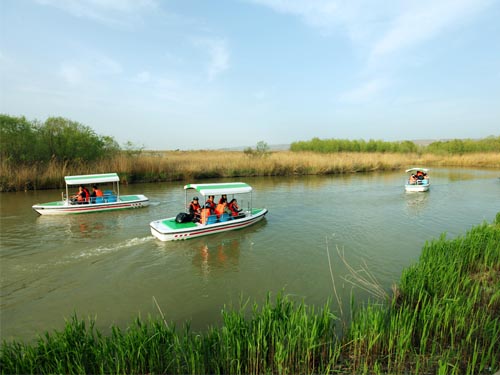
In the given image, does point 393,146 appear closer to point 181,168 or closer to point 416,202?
point 416,202

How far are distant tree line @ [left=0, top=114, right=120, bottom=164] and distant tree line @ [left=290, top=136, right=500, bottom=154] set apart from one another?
47202 millimetres

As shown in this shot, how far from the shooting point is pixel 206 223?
1316cm

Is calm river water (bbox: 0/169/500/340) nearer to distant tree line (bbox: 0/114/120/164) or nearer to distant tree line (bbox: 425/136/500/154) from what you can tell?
distant tree line (bbox: 0/114/120/164)

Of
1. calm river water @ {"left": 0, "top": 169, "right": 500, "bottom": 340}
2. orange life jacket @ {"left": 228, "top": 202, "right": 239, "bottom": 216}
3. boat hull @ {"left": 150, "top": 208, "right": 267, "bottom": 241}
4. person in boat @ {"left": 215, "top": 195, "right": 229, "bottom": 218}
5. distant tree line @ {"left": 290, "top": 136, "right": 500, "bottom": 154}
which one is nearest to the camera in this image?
calm river water @ {"left": 0, "top": 169, "right": 500, "bottom": 340}

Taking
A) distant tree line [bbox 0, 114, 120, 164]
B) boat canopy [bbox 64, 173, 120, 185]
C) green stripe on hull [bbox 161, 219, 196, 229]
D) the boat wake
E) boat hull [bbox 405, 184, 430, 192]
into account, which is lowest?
the boat wake

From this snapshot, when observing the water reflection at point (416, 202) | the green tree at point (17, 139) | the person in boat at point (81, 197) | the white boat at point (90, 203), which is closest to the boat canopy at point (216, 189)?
the white boat at point (90, 203)

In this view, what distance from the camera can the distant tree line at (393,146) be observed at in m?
62.5

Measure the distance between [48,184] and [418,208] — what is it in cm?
2775

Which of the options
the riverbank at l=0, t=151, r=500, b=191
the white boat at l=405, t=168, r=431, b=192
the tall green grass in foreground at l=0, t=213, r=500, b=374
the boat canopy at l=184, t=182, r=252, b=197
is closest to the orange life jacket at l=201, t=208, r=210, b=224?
the boat canopy at l=184, t=182, r=252, b=197

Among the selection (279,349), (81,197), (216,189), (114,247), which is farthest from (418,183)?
(279,349)

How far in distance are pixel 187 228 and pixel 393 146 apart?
69.2 meters

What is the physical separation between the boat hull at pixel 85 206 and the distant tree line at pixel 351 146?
52837 mm

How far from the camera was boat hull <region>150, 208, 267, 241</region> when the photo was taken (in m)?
12.1

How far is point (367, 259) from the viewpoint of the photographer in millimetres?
10570
